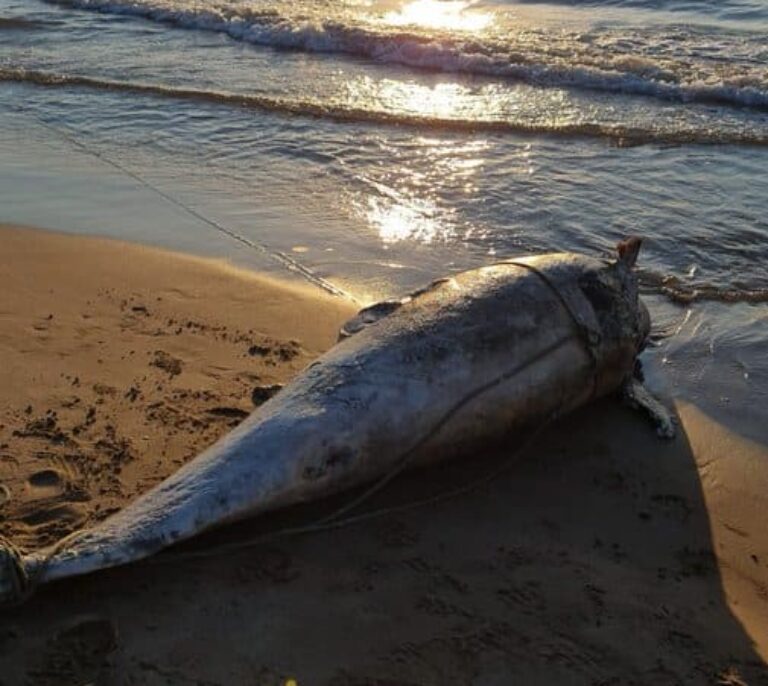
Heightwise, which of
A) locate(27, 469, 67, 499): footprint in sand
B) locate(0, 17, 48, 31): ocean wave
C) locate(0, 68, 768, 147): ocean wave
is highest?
locate(0, 17, 48, 31): ocean wave

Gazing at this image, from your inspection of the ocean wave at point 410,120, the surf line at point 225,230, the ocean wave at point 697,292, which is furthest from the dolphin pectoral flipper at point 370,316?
the ocean wave at point 410,120

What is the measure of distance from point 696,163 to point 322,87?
5093 mm

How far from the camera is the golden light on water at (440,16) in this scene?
16.6m

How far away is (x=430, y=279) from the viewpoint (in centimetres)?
689

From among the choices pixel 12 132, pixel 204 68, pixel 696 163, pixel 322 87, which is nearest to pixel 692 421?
pixel 696 163

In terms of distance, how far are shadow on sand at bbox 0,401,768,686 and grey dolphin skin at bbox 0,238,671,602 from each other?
0.51 feet

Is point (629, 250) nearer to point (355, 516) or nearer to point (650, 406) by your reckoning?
point (650, 406)

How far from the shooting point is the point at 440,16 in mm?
17547

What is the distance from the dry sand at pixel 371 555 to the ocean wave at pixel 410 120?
18.2 feet

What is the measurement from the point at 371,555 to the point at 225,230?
4117 millimetres

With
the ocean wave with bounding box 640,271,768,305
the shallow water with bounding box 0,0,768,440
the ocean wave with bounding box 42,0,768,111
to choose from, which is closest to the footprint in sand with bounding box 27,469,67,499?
the shallow water with bounding box 0,0,768,440

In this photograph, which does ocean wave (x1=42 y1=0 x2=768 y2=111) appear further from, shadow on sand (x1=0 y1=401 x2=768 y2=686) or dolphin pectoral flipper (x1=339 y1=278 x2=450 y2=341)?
shadow on sand (x1=0 y1=401 x2=768 y2=686)

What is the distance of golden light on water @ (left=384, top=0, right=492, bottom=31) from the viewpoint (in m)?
16.6

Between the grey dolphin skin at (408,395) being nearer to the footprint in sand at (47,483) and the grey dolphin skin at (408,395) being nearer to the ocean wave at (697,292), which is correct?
the footprint in sand at (47,483)
